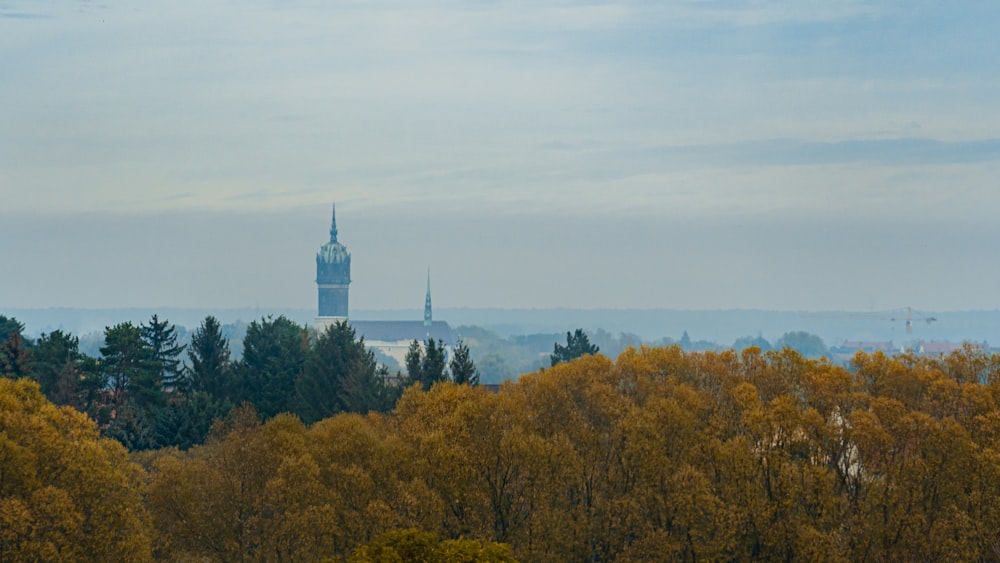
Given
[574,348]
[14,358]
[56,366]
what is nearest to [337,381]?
[56,366]

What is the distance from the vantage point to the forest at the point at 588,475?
51.1m

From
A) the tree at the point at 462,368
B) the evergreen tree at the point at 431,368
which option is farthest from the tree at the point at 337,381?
the tree at the point at 462,368

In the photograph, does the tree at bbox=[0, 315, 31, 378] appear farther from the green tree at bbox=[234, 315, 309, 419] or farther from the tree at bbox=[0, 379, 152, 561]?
the tree at bbox=[0, 379, 152, 561]

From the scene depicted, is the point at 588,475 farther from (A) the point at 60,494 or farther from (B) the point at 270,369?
(B) the point at 270,369

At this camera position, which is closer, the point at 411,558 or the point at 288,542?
the point at 411,558

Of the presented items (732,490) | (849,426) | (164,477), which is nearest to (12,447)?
(164,477)

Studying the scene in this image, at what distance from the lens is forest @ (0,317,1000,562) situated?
51.1 meters

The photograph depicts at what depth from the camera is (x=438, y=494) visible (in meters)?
53.3

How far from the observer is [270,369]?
10231 cm

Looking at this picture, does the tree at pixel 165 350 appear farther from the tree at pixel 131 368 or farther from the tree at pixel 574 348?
the tree at pixel 574 348

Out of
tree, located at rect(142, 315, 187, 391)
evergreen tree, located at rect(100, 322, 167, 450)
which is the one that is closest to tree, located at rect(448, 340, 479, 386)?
evergreen tree, located at rect(100, 322, 167, 450)

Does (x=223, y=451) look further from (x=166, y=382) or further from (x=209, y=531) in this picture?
(x=166, y=382)

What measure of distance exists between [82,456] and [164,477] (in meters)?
6.45

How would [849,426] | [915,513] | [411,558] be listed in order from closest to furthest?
1. [411,558]
2. [915,513]
3. [849,426]
